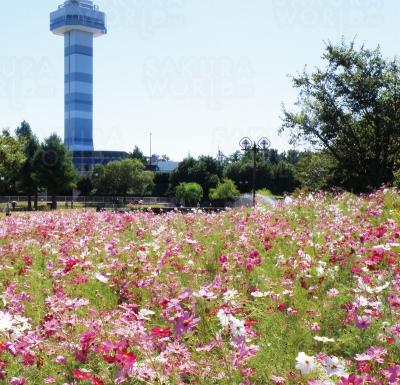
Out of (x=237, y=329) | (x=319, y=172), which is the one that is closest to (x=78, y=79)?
(x=319, y=172)

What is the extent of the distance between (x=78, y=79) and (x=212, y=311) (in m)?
115

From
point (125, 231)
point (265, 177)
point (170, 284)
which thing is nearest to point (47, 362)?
point (170, 284)

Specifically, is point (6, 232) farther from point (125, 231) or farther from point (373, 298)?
point (373, 298)

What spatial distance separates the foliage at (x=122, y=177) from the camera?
179 feet

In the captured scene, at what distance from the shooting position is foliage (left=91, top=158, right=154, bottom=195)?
54531 millimetres

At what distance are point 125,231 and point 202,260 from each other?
302cm

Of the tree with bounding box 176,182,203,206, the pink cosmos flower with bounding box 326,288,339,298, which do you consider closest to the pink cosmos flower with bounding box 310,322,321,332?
the pink cosmos flower with bounding box 326,288,339,298

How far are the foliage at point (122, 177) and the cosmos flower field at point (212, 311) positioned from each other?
46.9 meters

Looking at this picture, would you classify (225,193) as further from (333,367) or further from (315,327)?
(333,367)

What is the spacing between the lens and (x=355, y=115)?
90.2 feet

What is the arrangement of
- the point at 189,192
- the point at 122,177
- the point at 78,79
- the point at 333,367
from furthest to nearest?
the point at 78,79 → the point at 122,177 → the point at 189,192 → the point at 333,367

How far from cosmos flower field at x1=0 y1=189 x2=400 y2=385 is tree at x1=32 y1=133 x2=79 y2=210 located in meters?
35.7

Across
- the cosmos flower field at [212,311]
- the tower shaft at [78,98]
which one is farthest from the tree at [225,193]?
the tower shaft at [78,98]

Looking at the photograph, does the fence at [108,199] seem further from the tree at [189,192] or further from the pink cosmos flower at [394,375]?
the pink cosmos flower at [394,375]
